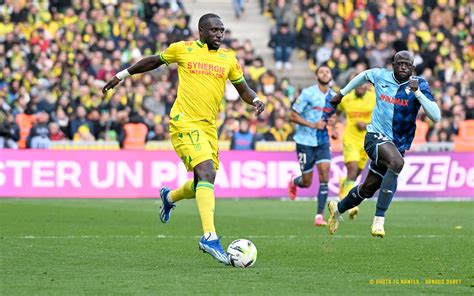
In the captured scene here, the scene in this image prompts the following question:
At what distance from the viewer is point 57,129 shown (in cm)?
2684

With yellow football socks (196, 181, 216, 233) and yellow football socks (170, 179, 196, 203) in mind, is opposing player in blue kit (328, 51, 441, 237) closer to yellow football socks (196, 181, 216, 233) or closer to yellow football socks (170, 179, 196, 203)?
yellow football socks (170, 179, 196, 203)

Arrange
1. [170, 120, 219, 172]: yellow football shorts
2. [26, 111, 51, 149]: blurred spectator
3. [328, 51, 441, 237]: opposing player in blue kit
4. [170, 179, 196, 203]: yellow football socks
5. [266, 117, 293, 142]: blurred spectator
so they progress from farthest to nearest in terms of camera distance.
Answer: [266, 117, 293, 142]: blurred spectator < [26, 111, 51, 149]: blurred spectator < [328, 51, 441, 237]: opposing player in blue kit < [170, 179, 196, 203]: yellow football socks < [170, 120, 219, 172]: yellow football shorts

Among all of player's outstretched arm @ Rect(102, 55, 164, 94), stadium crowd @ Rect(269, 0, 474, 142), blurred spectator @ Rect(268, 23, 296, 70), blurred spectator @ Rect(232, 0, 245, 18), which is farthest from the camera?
blurred spectator @ Rect(232, 0, 245, 18)

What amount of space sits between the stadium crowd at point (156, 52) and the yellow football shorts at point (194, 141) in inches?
542

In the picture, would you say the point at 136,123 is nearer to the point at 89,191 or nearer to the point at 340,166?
the point at 89,191

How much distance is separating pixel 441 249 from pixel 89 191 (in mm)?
12756

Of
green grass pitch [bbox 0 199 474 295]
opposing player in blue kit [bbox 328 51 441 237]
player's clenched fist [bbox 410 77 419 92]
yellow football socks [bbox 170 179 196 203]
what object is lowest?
green grass pitch [bbox 0 199 474 295]

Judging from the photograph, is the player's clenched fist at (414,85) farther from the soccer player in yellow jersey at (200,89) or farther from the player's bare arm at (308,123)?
the player's bare arm at (308,123)

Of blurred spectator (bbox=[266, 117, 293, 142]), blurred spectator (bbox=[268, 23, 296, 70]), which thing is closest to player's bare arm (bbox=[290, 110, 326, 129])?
blurred spectator (bbox=[266, 117, 293, 142])

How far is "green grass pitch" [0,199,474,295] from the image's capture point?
33.4ft

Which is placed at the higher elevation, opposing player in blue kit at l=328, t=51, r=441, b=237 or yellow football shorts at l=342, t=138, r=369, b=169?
opposing player in blue kit at l=328, t=51, r=441, b=237

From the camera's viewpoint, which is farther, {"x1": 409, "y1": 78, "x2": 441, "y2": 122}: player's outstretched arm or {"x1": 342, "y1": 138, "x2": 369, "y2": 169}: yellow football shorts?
{"x1": 342, "y1": 138, "x2": 369, "y2": 169}: yellow football shorts

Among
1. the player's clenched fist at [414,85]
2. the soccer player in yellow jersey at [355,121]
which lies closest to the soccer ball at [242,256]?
the player's clenched fist at [414,85]

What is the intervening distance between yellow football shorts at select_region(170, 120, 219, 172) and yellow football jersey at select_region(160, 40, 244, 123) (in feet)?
0.29
